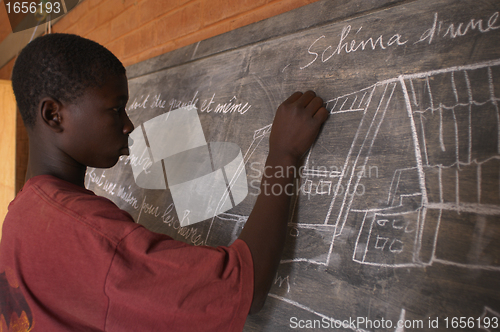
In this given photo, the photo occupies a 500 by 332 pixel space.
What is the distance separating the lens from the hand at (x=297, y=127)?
2.37ft

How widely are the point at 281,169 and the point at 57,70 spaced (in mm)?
543

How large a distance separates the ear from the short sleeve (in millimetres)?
344

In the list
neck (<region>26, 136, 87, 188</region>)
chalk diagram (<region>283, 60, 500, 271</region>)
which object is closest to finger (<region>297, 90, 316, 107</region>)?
chalk diagram (<region>283, 60, 500, 271</region>)

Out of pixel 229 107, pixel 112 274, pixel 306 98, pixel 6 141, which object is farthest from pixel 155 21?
pixel 6 141

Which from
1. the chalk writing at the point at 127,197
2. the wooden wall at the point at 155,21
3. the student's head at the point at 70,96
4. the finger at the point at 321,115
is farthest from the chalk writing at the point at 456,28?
the chalk writing at the point at 127,197

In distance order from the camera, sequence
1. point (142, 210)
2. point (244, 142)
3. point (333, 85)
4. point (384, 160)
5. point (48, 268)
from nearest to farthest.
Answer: point (48, 268) → point (384, 160) → point (333, 85) → point (244, 142) → point (142, 210)

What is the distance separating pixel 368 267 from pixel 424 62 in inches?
17.5

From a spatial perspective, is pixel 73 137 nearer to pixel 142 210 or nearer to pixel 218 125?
pixel 218 125

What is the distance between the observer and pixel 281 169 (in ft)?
2.35

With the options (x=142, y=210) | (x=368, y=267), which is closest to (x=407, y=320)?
→ (x=368, y=267)

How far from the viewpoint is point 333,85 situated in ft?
2.45

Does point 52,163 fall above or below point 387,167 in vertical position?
below

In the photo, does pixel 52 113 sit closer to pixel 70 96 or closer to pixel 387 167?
pixel 70 96

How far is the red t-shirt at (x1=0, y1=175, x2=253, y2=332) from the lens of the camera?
19.0 inches
